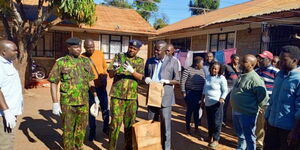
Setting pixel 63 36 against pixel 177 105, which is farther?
pixel 63 36

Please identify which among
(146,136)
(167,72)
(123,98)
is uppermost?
→ (167,72)

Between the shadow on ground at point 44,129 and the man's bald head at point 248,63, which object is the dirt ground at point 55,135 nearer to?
the shadow on ground at point 44,129

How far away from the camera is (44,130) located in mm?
5160

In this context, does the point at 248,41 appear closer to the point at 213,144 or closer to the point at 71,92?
the point at 213,144

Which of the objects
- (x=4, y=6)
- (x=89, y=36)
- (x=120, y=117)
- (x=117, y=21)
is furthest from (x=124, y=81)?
(x=117, y=21)

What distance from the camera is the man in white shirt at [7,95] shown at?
9.16 ft

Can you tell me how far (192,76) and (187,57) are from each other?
479 cm

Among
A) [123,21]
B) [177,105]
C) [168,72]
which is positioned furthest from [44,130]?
[123,21]

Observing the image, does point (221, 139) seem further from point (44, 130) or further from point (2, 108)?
point (2, 108)

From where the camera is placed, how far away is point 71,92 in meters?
3.70

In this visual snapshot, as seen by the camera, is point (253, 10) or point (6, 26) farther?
point (253, 10)

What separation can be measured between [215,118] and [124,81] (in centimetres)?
195

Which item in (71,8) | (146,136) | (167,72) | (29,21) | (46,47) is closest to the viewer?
(146,136)

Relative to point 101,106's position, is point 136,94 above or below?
above
